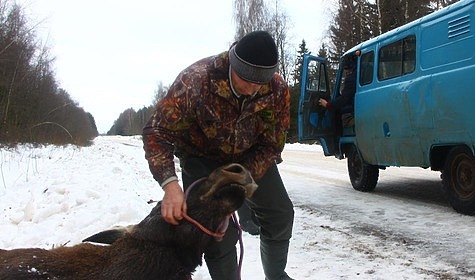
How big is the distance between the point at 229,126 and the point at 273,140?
326 millimetres

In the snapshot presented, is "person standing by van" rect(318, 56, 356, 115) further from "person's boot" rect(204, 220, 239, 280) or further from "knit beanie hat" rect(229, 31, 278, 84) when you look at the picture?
"knit beanie hat" rect(229, 31, 278, 84)

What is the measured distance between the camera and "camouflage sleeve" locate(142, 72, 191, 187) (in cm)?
247

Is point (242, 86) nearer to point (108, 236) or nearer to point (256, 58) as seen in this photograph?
point (256, 58)

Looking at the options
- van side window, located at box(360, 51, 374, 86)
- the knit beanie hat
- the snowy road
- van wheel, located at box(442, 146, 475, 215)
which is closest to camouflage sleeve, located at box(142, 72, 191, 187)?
the knit beanie hat

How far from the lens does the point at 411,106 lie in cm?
646

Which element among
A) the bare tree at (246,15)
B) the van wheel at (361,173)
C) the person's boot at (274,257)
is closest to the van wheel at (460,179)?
the van wheel at (361,173)

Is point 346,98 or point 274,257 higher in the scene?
point 346,98

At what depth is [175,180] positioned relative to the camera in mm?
2371

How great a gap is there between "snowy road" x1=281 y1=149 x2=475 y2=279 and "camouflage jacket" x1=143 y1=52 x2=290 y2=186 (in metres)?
2.03

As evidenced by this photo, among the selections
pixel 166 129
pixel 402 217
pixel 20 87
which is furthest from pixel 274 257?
pixel 20 87

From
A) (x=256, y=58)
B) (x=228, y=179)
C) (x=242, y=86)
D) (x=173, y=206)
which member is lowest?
(x=173, y=206)

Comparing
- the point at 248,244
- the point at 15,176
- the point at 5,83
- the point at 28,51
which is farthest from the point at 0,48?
the point at 248,244

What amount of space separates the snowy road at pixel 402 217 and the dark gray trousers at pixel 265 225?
146 cm

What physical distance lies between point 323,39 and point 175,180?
3009 centimetres
